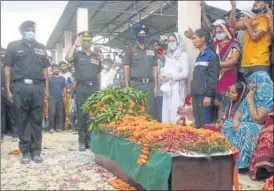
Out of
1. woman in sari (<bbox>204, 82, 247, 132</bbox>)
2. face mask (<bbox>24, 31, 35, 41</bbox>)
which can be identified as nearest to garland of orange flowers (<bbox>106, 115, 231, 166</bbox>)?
woman in sari (<bbox>204, 82, 247, 132</bbox>)

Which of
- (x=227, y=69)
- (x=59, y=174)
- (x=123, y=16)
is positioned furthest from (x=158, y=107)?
(x=123, y=16)

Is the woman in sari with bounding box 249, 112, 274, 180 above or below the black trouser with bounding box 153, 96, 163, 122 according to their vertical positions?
below

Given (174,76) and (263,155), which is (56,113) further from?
(263,155)

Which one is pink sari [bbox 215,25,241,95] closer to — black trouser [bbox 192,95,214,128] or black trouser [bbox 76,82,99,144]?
black trouser [bbox 192,95,214,128]

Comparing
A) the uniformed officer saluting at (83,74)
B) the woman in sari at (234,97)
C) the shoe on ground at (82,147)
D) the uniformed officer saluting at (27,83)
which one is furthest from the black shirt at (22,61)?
the woman in sari at (234,97)

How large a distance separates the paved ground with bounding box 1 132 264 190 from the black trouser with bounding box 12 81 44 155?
308 mm

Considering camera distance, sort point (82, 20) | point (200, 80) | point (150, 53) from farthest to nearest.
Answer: point (82, 20), point (150, 53), point (200, 80)

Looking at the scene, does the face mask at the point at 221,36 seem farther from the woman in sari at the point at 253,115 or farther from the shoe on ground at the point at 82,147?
the shoe on ground at the point at 82,147

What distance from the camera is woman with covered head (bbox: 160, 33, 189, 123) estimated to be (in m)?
7.40

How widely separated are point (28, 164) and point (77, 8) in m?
7.15

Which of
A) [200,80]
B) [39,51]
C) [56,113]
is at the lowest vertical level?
[56,113]

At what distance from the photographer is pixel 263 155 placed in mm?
4891

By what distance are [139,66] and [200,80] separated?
1352mm

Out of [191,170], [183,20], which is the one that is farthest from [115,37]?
[191,170]
